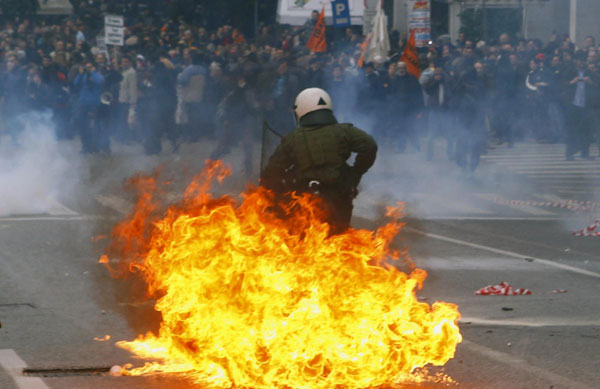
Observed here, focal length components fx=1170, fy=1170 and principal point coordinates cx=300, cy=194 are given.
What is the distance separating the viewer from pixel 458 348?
719 centimetres

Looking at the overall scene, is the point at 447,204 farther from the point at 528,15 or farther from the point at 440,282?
the point at 528,15

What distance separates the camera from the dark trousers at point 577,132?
21.3m

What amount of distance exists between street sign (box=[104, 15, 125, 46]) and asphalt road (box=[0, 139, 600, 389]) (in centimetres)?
966

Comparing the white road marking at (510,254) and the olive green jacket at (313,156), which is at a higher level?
the olive green jacket at (313,156)

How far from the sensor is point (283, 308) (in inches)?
233

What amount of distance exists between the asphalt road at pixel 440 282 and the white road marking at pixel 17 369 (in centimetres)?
1

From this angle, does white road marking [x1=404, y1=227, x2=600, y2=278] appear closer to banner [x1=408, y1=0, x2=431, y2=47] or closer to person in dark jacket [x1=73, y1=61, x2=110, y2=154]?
person in dark jacket [x1=73, y1=61, x2=110, y2=154]

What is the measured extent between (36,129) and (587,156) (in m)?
12.1

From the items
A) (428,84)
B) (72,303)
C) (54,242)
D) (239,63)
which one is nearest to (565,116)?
(428,84)

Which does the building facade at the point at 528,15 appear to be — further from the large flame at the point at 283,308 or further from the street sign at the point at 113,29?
the large flame at the point at 283,308

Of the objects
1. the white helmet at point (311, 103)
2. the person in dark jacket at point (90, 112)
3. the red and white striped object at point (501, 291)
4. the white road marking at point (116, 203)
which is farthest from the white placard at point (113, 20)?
the white helmet at point (311, 103)

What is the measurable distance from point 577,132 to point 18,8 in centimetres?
2281

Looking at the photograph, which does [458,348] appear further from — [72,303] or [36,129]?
[36,129]

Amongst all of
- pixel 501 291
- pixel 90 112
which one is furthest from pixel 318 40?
pixel 501 291
